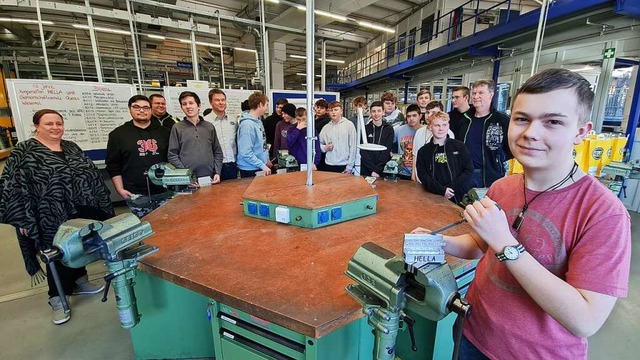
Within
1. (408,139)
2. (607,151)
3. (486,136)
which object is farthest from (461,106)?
(607,151)

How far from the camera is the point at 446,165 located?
2.00 metres

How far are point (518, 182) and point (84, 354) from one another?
240 centimetres

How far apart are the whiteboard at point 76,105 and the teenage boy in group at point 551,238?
4.41 m

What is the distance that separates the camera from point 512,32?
4.43 meters

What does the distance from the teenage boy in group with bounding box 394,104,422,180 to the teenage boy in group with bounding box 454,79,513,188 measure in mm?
584

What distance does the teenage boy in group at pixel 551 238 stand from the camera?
542mm

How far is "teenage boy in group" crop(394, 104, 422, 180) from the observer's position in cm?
281

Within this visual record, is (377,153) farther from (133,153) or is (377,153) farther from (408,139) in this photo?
(133,153)

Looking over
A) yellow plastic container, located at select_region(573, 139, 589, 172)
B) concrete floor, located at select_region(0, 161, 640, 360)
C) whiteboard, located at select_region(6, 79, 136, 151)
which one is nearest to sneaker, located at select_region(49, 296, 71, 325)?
concrete floor, located at select_region(0, 161, 640, 360)

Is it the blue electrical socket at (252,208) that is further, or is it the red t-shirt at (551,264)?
the blue electrical socket at (252,208)

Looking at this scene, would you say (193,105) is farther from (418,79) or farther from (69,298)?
(418,79)

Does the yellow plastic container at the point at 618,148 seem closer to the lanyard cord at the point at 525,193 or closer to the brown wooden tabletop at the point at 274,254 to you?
the brown wooden tabletop at the point at 274,254

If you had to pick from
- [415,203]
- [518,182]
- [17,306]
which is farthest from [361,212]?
[17,306]

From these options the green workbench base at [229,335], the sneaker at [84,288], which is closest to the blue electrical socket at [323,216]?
the green workbench base at [229,335]
